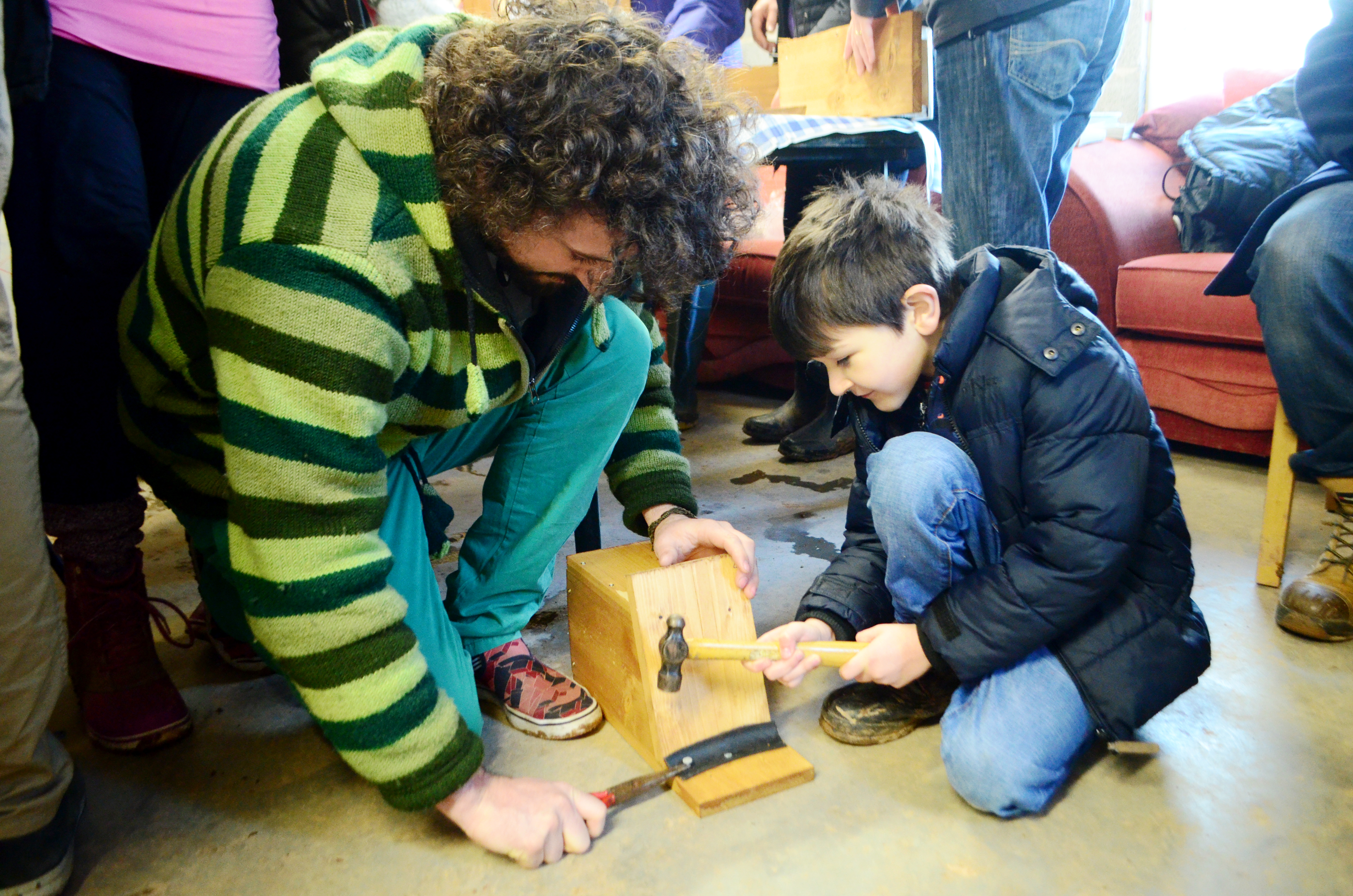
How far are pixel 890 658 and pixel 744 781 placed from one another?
9.2 inches

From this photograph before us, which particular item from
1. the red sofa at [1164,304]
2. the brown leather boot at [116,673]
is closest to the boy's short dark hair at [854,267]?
the brown leather boot at [116,673]

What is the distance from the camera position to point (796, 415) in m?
2.84

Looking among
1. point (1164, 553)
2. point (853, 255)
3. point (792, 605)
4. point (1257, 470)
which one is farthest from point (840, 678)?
point (1257, 470)

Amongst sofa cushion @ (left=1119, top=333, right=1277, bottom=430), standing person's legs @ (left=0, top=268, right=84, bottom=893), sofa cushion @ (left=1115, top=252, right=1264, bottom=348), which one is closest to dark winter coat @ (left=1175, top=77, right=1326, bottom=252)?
sofa cushion @ (left=1115, top=252, right=1264, bottom=348)

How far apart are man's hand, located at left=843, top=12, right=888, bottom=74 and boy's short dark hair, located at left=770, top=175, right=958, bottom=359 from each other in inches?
34.2

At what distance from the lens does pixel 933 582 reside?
1166mm

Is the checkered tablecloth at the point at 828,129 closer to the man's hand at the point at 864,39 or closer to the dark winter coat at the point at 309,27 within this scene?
the man's hand at the point at 864,39

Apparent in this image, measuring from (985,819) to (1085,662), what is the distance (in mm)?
231

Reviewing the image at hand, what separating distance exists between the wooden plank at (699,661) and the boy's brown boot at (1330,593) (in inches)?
36.5

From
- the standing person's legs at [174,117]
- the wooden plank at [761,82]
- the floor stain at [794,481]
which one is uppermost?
the wooden plank at [761,82]

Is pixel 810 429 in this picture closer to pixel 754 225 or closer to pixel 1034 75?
pixel 1034 75

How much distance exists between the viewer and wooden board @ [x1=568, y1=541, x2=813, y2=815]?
1.09 metres

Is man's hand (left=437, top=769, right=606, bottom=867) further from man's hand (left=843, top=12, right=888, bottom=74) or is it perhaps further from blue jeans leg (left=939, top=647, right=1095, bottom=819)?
man's hand (left=843, top=12, right=888, bottom=74)

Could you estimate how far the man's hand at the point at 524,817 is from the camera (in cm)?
95
